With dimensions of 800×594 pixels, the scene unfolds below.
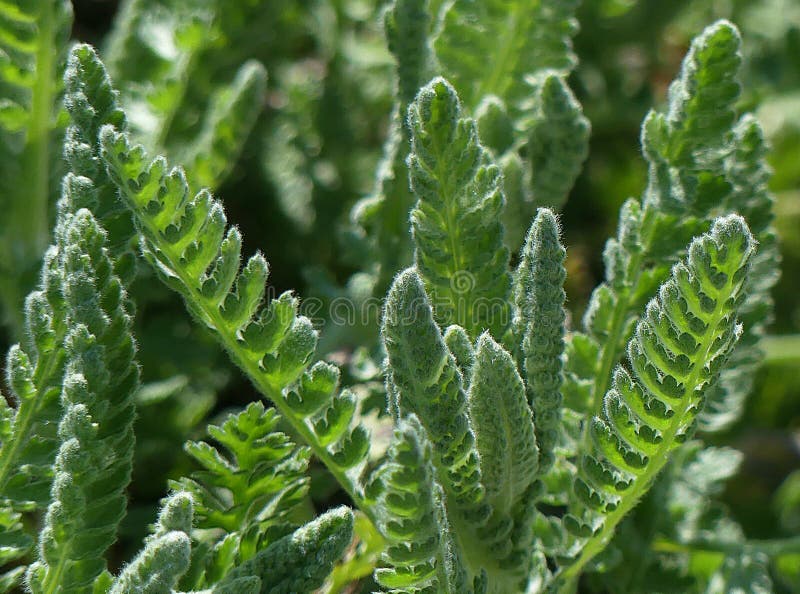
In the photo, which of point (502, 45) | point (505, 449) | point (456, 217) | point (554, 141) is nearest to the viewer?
point (505, 449)

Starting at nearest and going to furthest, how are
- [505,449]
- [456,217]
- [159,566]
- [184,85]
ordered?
[159,566] < [505,449] < [456,217] < [184,85]

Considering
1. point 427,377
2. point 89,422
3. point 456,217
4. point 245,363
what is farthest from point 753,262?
point 89,422

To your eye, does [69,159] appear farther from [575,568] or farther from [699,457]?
[699,457]

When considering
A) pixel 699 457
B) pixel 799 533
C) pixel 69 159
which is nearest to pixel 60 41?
pixel 69 159

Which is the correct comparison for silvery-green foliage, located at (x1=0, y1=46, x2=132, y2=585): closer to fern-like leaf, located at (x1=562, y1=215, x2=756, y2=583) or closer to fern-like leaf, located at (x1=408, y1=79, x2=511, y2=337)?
fern-like leaf, located at (x1=408, y1=79, x2=511, y2=337)

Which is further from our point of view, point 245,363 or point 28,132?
point 28,132

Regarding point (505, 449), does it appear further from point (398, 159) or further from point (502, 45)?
point (502, 45)

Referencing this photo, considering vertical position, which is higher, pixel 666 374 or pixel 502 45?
pixel 502 45
